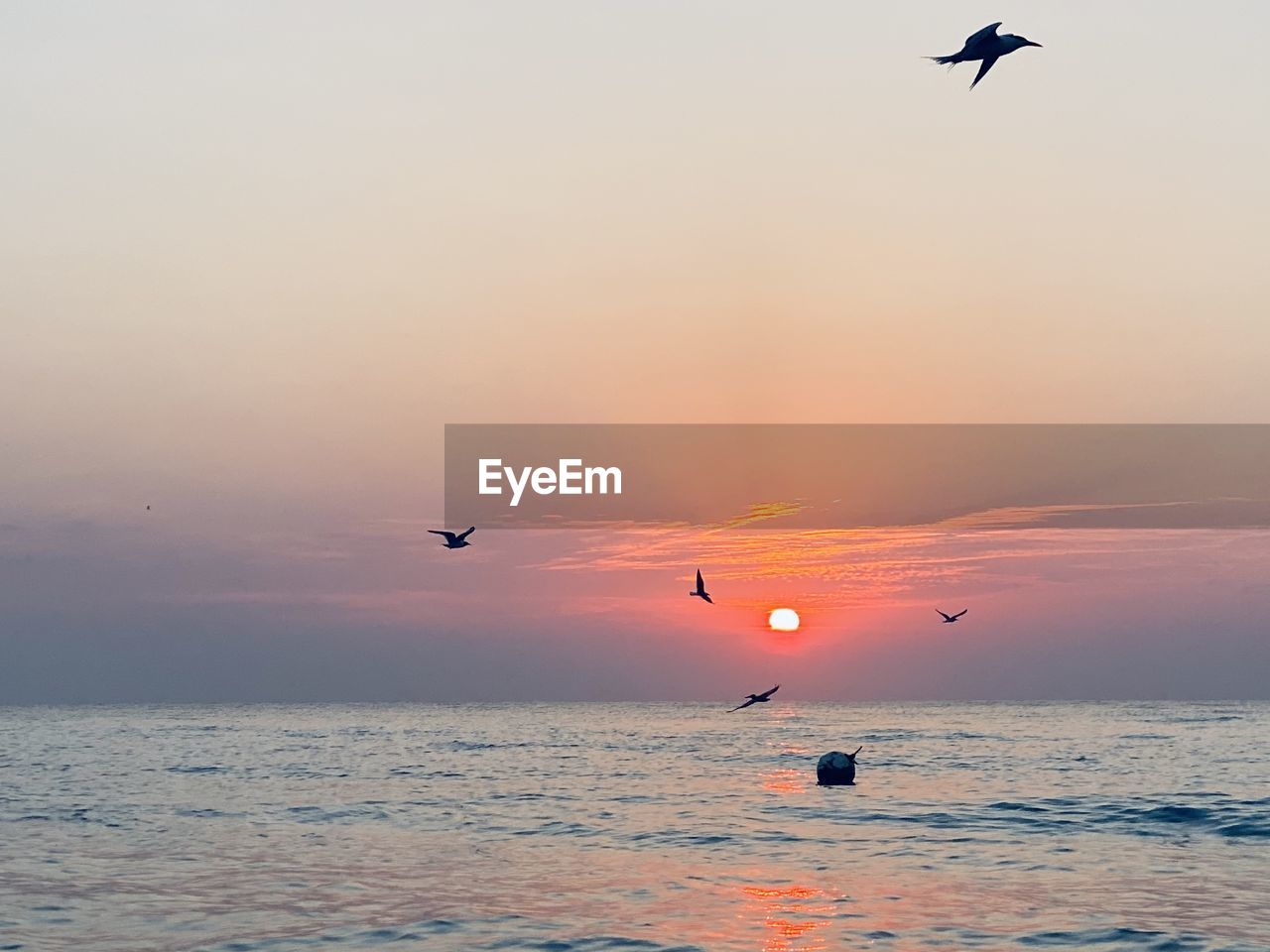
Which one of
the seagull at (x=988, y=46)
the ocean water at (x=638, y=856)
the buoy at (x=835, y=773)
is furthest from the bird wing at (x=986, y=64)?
the buoy at (x=835, y=773)

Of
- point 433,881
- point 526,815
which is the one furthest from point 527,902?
point 526,815

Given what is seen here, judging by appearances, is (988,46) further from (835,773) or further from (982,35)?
(835,773)

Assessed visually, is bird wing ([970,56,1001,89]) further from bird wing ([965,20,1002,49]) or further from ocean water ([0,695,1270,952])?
ocean water ([0,695,1270,952])

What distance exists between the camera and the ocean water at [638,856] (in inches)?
952

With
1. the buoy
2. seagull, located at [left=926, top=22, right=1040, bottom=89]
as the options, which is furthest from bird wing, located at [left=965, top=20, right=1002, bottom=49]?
the buoy

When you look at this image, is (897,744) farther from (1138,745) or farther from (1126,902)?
(1126,902)

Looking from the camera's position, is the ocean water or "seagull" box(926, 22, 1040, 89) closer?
"seagull" box(926, 22, 1040, 89)

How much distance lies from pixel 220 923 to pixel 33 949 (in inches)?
135

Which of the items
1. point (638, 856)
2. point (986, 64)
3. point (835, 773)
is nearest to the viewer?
point (986, 64)

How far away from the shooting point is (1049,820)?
4097 cm

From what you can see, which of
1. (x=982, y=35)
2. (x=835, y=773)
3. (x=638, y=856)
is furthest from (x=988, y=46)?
(x=835, y=773)

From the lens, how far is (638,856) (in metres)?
33.3

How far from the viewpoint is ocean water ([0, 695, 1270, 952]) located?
24.2 meters

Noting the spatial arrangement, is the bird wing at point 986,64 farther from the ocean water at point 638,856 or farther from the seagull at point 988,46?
the ocean water at point 638,856
